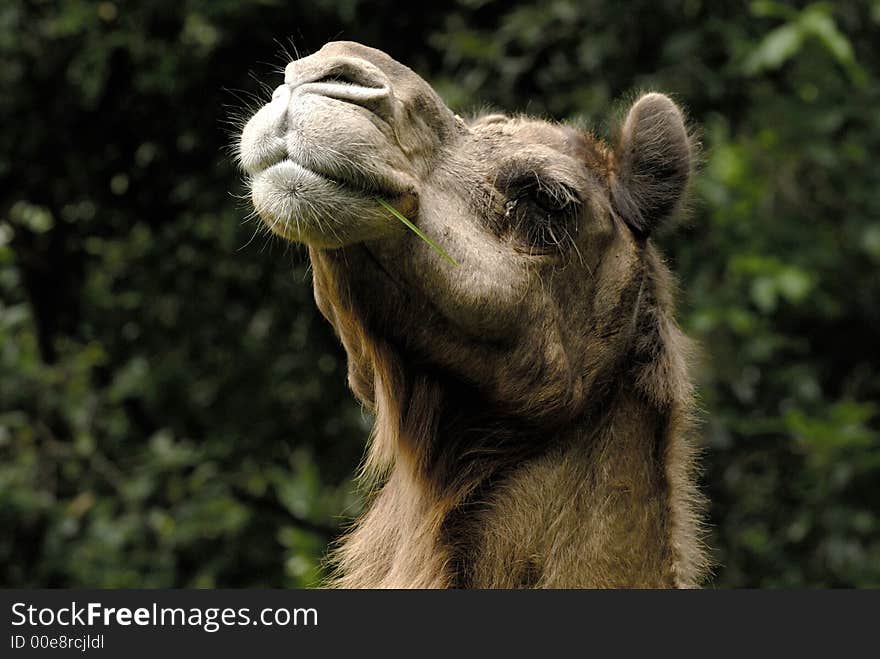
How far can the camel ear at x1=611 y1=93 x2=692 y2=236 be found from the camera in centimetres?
352

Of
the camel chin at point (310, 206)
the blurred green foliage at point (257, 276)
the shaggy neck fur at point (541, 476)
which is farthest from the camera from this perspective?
the blurred green foliage at point (257, 276)

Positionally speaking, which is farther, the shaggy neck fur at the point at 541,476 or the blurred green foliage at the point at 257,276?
the blurred green foliage at the point at 257,276

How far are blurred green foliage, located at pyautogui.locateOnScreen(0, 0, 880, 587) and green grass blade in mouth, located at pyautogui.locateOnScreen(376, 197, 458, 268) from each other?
10.3 feet

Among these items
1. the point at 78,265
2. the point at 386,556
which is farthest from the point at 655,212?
the point at 78,265

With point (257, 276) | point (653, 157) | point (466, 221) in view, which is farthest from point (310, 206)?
point (257, 276)

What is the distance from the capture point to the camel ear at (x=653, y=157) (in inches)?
138

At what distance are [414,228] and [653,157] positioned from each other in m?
1.01

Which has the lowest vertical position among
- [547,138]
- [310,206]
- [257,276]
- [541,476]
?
[257,276]

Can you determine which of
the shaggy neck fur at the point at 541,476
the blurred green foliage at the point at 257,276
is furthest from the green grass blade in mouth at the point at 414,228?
the blurred green foliage at the point at 257,276

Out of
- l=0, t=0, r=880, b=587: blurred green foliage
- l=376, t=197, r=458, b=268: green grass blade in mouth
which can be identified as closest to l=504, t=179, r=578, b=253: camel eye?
l=376, t=197, r=458, b=268: green grass blade in mouth

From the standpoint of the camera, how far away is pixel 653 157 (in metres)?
3.57

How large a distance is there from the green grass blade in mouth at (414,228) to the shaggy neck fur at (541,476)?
27cm

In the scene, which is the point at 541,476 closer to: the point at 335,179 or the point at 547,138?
the point at 547,138

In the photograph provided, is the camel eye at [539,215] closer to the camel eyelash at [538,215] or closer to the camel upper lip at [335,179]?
the camel eyelash at [538,215]
